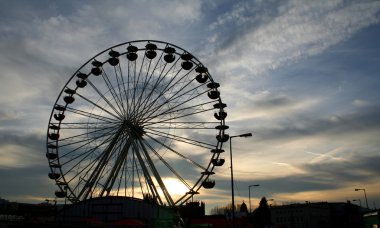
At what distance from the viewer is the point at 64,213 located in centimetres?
3784

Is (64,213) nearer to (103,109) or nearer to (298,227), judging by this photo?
(103,109)

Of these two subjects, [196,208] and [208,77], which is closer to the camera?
[208,77]

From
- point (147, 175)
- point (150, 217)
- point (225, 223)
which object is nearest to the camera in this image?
point (147, 175)

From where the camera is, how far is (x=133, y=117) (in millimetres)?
36812

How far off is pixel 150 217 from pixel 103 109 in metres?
11.3

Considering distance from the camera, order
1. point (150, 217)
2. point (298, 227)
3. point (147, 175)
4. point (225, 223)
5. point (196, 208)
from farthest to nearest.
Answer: point (298, 227), point (196, 208), point (225, 223), point (150, 217), point (147, 175)

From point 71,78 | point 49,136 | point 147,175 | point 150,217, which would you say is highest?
point 71,78

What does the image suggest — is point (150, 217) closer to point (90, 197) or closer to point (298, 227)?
point (90, 197)

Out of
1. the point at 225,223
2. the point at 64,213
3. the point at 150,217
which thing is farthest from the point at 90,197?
the point at 225,223

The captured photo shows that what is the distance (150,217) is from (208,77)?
599 inches

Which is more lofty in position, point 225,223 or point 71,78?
point 71,78

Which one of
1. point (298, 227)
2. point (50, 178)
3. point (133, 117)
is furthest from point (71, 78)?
point (298, 227)

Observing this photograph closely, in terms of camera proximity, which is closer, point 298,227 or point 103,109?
point 103,109

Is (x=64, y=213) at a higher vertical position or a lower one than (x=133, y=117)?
lower
